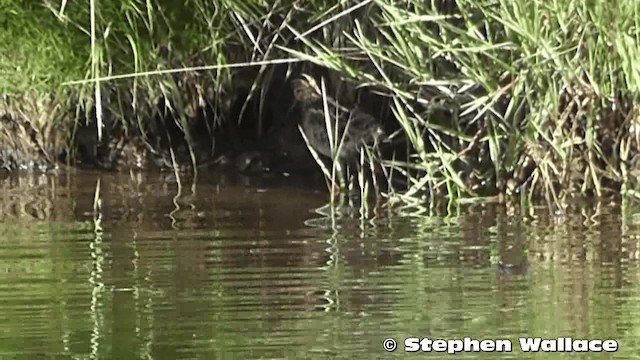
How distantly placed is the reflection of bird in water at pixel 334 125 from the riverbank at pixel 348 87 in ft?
0.18

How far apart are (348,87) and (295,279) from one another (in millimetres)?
1204

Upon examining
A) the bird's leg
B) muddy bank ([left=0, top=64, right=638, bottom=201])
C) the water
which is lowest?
the water

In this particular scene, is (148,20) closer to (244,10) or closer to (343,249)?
(244,10)

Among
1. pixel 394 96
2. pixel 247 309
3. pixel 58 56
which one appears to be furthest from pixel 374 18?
pixel 247 309

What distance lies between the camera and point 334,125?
13.5 feet

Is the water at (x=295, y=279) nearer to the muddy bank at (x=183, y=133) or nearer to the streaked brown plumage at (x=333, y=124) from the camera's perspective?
the streaked brown plumage at (x=333, y=124)

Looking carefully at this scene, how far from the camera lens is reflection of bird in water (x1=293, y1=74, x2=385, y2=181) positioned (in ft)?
13.3

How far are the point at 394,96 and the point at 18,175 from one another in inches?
55.5

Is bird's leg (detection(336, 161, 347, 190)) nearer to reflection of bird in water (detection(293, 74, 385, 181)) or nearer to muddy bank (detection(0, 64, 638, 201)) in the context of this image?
reflection of bird in water (detection(293, 74, 385, 181))

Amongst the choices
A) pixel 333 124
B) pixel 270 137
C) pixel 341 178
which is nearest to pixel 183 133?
pixel 270 137

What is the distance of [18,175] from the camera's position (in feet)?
15.1

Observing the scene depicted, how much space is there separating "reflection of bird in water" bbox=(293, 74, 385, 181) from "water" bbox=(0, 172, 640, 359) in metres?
0.17

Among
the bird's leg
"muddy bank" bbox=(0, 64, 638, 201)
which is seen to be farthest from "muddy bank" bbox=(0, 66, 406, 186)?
the bird's leg

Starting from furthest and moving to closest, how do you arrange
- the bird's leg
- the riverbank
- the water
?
1. the bird's leg
2. the riverbank
3. the water
